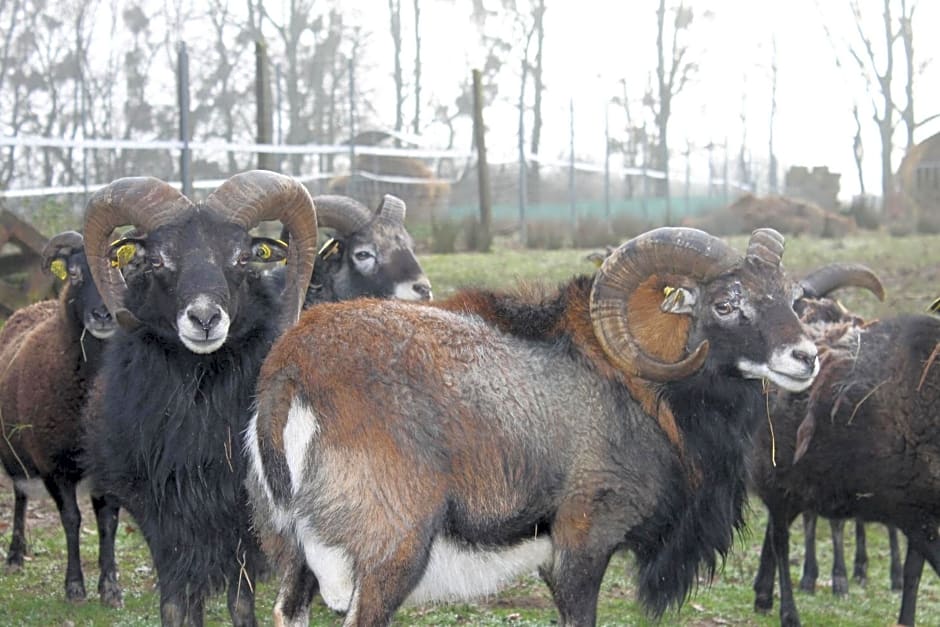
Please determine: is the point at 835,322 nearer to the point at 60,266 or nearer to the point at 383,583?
the point at 383,583

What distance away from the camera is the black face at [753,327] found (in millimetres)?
5805

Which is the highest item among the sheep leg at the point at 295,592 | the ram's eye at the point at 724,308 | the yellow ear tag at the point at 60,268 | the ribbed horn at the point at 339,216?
the ribbed horn at the point at 339,216

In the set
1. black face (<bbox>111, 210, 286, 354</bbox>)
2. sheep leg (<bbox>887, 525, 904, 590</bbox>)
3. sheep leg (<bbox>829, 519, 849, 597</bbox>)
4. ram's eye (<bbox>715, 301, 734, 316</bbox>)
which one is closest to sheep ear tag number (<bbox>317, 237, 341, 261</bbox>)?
black face (<bbox>111, 210, 286, 354</bbox>)

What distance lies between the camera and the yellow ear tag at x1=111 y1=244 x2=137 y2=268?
20.6 ft

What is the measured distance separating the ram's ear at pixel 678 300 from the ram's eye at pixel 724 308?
15 centimetres

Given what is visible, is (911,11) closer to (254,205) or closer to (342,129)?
(342,129)

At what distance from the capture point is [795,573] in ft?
33.1

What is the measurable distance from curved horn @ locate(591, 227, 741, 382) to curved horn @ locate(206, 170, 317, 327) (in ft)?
6.03

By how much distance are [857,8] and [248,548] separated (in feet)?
105

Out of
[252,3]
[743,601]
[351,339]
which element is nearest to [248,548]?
[351,339]

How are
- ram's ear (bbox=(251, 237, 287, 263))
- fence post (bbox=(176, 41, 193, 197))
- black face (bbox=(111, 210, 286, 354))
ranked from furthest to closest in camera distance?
fence post (bbox=(176, 41, 193, 197)), ram's ear (bbox=(251, 237, 287, 263)), black face (bbox=(111, 210, 286, 354))

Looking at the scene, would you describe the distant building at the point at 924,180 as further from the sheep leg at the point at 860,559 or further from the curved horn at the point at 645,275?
the curved horn at the point at 645,275

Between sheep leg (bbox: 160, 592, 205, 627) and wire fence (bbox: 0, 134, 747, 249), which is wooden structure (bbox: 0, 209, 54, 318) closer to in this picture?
wire fence (bbox: 0, 134, 747, 249)

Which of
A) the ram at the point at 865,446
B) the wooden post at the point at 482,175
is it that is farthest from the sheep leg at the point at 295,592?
the wooden post at the point at 482,175
